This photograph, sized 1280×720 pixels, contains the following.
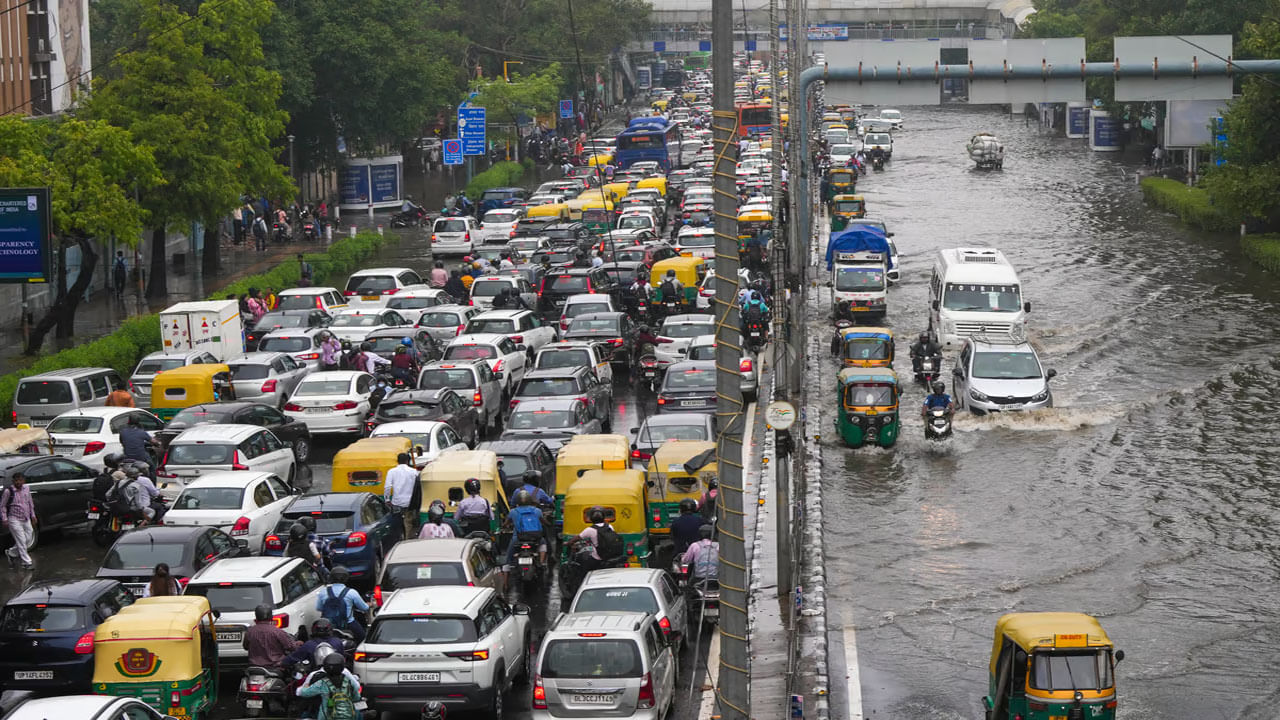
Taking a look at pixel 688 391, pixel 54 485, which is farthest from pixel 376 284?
pixel 54 485

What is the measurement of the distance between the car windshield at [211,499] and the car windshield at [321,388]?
7.55 m

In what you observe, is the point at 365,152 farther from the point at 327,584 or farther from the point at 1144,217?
the point at 327,584

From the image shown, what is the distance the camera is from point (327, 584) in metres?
18.9

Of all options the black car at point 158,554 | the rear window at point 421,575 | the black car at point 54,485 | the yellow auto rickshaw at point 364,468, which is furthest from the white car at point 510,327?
the rear window at point 421,575

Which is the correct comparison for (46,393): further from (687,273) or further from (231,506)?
(687,273)

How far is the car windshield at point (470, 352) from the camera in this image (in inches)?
1309

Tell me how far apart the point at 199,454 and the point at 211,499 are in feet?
8.79

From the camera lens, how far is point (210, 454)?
25.1 meters

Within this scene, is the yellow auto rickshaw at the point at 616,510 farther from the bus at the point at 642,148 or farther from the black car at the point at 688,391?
the bus at the point at 642,148

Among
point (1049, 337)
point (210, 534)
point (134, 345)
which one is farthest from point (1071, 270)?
point (210, 534)

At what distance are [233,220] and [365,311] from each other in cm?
2666

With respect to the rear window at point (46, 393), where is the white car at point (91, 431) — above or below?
below

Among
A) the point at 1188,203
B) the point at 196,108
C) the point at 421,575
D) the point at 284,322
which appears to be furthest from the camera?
the point at 1188,203

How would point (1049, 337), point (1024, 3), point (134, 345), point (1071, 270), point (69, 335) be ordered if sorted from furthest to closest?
point (1024, 3) → point (1071, 270) → point (1049, 337) → point (69, 335) → point (134, 345)
